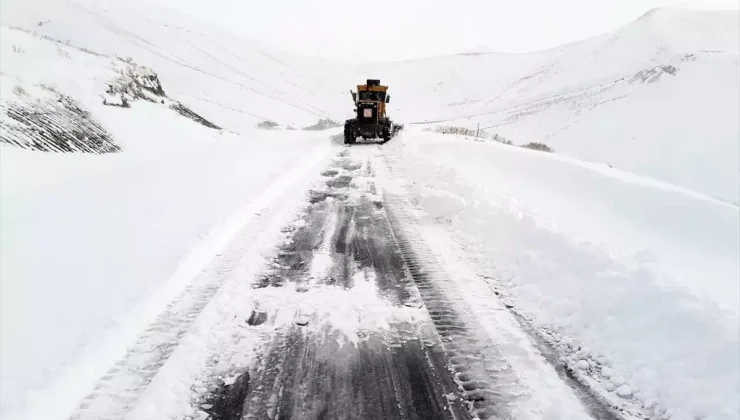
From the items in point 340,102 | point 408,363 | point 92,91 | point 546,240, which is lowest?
point 408,363

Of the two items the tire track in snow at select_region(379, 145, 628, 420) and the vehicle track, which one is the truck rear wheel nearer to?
the tire track in snow at select_region(379, 145, 628, 420)

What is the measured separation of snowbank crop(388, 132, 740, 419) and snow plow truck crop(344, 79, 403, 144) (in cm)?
851

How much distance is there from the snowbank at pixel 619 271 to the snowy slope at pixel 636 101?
451 inches

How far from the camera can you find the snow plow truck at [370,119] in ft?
60.4

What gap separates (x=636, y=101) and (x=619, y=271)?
33.3m

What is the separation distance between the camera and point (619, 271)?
4293 millimetres

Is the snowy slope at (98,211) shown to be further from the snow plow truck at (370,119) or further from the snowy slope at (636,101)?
the snowy slope at (636,101)

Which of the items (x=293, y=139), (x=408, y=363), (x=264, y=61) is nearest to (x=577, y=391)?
(x=408, y=363)

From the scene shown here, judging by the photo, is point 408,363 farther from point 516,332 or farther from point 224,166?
point 224,166

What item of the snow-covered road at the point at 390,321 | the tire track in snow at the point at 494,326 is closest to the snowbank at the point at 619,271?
the snow-covered road at the point at 390,321

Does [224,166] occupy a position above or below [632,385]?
above

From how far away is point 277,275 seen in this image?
455 centimetres

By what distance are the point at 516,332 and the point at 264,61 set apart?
280 feet

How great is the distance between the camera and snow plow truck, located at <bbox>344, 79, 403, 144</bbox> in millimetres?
18406
